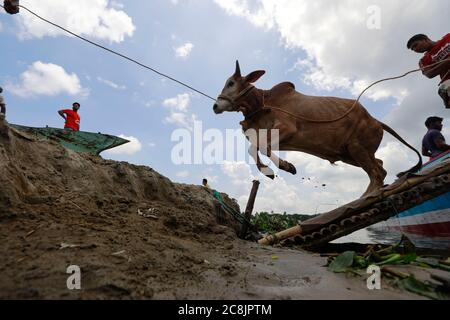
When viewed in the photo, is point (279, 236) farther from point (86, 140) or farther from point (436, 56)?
point (86, 140)

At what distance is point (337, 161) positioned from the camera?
24.3 ft

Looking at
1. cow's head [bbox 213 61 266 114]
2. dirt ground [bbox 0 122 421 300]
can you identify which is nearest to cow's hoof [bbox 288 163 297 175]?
cow's head [bbox 213 61 266 114]

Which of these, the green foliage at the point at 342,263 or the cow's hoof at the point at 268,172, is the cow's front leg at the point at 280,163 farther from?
the green foliage at the point at 342,263

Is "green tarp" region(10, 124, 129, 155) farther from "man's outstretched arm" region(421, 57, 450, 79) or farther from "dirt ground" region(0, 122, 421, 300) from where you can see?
"man's outstretched arm" region(421, 57, 450, 79)

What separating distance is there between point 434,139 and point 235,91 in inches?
234

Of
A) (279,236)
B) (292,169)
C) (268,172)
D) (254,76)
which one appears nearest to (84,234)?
(279,236)

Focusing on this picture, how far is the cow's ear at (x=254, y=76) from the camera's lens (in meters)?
7.29

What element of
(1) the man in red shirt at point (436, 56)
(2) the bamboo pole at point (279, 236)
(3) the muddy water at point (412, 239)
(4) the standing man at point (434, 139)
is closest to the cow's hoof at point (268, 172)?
(2) the bamboo pole at point (279, 236)

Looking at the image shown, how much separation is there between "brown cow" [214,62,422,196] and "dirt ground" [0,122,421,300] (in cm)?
260

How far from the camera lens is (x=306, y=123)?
6836 mm

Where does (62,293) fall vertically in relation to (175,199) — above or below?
below
